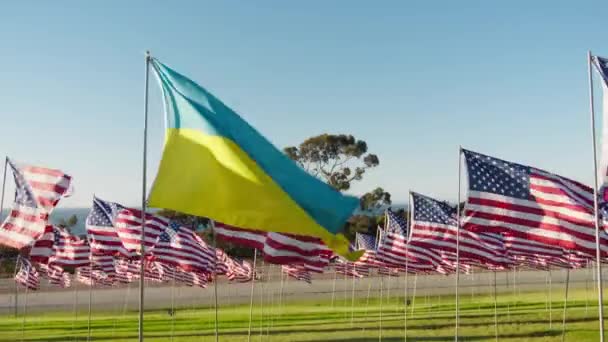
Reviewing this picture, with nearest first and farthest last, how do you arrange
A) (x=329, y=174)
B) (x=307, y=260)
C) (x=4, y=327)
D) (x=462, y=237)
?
(x=307, y=260) < (x=462, y=237) < (x=4, y=327) < (x=329, y=174)

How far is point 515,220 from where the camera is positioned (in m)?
16.2

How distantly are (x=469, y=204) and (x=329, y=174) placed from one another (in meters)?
79.5

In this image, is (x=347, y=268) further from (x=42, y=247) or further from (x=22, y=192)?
(x=22, y=192)

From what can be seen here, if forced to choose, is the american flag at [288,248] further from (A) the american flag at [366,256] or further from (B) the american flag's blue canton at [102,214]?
(A) the american flag at [366,256]

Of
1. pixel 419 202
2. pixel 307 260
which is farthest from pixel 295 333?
pixel 307 260

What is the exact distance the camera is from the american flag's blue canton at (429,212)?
23.7m

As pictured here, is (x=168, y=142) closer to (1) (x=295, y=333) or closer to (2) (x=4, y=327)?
(1) (x=295, y=333)

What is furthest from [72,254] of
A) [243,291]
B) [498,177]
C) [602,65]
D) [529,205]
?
[243,291]

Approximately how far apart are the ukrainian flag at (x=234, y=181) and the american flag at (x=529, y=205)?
20.0ft

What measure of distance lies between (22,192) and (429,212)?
12.1 m

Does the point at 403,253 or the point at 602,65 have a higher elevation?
the point at 602,65

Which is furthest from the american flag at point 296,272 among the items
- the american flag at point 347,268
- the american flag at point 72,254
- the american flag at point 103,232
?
the american flag at point 103,232

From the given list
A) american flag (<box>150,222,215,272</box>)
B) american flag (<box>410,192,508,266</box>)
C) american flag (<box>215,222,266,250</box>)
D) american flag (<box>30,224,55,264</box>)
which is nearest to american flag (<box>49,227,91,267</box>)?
american flag (<box>150,222,215,272</box>)

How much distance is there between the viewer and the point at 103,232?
28047 mm
